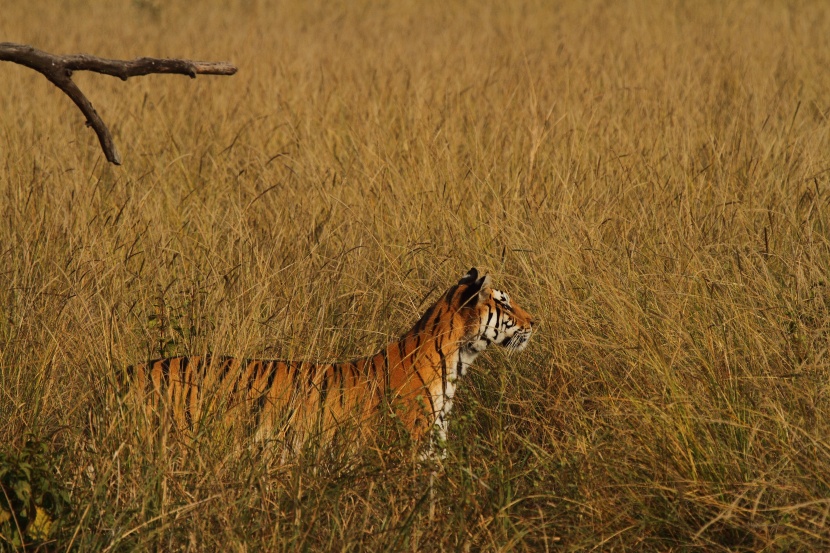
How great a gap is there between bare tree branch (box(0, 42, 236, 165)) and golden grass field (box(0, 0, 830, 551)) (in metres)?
0.88

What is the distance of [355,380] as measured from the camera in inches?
143

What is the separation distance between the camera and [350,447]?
3.36m

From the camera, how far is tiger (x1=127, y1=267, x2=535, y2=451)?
11.0 ft

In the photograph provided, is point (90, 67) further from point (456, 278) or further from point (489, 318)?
point (456, 278)

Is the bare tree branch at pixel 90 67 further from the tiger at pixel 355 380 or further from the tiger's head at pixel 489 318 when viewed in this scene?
the tiger's head at pixel 489 318

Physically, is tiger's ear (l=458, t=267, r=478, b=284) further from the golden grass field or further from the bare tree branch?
the bare tree branch

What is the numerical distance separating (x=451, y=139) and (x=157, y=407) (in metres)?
3.27

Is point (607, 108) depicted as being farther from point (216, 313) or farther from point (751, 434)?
point (751, 434)

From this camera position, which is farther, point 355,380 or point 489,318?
point 489,318

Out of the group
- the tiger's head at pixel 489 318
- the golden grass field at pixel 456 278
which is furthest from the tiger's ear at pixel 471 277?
the golden grass field at pixel 456 278

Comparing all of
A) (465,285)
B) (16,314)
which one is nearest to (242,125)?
(16,314)

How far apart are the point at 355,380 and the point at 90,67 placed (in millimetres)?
1353

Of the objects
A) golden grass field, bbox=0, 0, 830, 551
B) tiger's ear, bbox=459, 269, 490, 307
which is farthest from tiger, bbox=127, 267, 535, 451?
golden grass field, bbox=0, 0, 830, 551

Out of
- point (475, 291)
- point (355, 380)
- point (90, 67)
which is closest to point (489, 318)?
point (475, 291)
